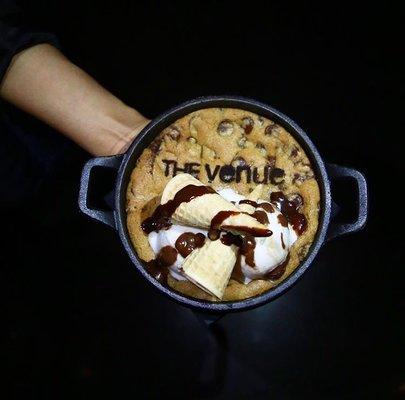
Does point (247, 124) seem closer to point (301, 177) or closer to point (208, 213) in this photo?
point (301, 177)

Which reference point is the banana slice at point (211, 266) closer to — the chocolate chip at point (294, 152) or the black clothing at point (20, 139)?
the chocolate chip at point (294, 152)

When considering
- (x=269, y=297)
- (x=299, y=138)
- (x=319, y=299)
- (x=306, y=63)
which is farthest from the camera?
(x=306, y=63)

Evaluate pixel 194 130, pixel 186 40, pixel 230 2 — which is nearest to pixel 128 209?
pixel 194 130

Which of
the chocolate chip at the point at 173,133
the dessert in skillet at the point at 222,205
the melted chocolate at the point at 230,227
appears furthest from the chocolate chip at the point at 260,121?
the melted chocolate at the point at 230,227

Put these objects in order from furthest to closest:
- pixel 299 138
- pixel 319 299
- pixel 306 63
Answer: pixel 306 63, pixel 319 299, pixel 299 138

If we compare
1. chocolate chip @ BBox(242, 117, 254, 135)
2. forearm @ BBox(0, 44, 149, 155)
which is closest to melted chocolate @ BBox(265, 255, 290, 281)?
chocolate chip @ BBox(242, 117, 254, 135)

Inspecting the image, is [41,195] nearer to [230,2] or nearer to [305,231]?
[230,2]

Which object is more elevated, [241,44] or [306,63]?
[241,44]

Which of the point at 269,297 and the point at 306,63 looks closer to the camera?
the point at 269,297
